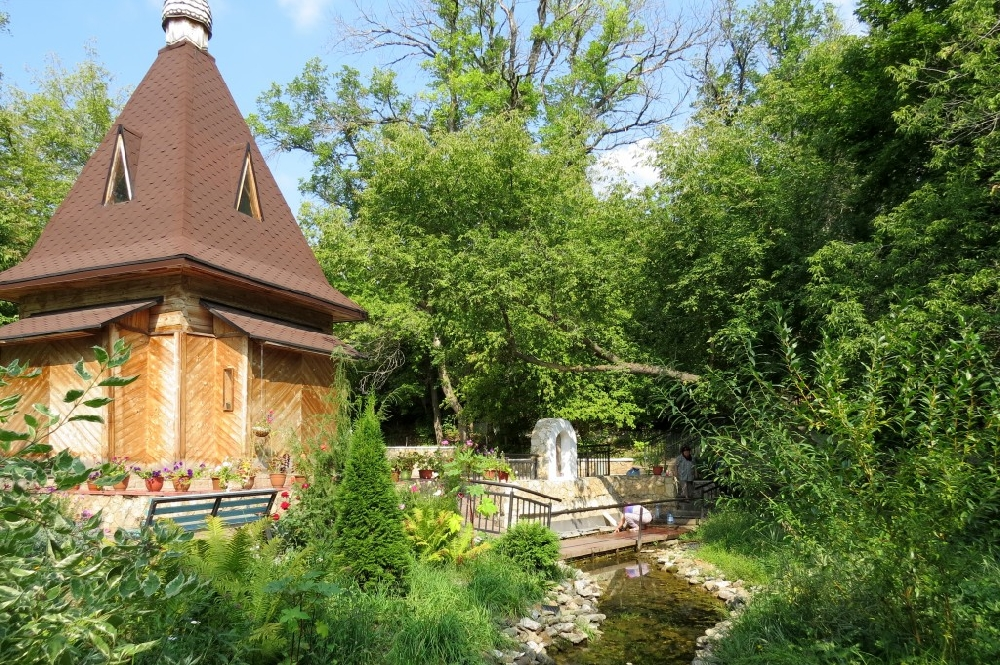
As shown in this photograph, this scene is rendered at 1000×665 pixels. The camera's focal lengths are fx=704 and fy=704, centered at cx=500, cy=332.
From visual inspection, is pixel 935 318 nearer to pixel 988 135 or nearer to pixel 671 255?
pixel 988 135

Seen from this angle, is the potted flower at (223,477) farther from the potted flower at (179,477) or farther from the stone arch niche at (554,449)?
the stone arch niche at (554,449)

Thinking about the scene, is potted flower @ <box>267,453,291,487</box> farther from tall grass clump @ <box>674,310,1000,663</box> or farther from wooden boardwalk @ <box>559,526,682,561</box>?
tall grass clump @ <box>674,310,1000,663</box>

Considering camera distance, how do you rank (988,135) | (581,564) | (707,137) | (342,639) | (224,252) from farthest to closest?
(707,137) → (224,252) → (581,564) → (988,135) → (342,639)

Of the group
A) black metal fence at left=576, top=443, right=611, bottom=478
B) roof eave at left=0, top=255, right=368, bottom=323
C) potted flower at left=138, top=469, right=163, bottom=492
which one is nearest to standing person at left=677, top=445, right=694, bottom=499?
black metal fence at left=576, top=443, right=611, bottom=478

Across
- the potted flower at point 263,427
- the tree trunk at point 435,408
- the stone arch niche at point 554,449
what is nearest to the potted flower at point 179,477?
the potted flower at point 263,427

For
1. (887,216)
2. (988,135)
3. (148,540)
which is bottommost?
(148,540)

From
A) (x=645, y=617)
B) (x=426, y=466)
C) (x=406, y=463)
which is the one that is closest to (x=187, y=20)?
(x=406, y=463)

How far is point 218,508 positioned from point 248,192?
961 cm

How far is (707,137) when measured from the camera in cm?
1736

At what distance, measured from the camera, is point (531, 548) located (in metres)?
10.1

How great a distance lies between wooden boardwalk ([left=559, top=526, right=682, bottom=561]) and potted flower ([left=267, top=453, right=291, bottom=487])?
17.0ft

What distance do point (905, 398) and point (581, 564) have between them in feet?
27.8

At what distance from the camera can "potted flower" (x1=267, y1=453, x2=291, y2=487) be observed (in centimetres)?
1280

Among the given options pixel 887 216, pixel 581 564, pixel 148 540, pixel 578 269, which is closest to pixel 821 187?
pixel 887 216
